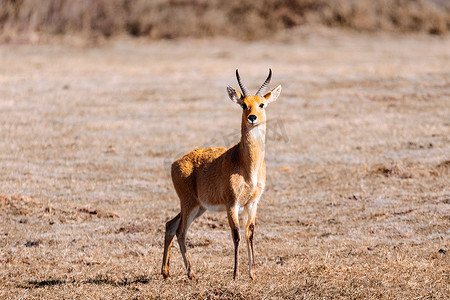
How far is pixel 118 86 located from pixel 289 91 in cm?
850

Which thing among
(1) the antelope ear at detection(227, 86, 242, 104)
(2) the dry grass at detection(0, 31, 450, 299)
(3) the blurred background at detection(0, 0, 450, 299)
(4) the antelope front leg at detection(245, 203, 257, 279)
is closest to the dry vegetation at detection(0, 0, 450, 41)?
(3) the blurred background at detection(0, 0, 450, 299)

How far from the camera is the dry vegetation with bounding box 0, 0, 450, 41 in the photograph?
7375cm

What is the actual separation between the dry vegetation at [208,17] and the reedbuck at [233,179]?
60411 millimetres

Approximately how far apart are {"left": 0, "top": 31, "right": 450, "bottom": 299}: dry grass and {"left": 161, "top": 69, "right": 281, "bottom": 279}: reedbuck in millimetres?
788

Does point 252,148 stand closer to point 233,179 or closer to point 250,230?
point 233,179

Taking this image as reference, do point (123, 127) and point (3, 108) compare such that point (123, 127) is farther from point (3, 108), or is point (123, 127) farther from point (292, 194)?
point (292, 194)

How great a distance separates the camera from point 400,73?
114ft

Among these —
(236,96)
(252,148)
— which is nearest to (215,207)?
(252,148)

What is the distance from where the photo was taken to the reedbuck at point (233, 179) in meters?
9.51

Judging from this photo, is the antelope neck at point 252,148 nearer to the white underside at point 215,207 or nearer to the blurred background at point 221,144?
the white underside at point 215,207

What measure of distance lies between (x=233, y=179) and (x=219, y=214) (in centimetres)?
576

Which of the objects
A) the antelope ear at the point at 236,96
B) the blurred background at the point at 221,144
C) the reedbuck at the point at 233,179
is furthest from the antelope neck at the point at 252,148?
the blurred background at the point at 221,144

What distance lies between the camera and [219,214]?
15172 millimetres

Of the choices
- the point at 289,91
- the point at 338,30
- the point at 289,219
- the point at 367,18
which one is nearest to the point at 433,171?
the point at 289,219
